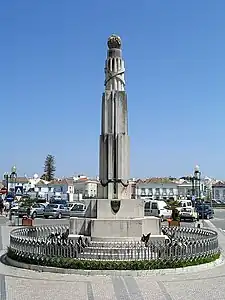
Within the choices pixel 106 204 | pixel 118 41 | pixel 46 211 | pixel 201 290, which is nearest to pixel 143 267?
pixel 201 290

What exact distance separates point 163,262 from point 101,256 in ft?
6.43

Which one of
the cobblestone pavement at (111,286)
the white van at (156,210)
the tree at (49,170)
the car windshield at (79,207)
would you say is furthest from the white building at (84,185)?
the cobblestone pavement at (111,286)

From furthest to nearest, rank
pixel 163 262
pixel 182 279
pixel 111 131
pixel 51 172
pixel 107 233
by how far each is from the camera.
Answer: pixel 51 172 < pixel 111 131 < pixel 107 233 < pixel 163 262 < pixel 182 279

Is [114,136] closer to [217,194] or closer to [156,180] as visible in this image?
[156,180]

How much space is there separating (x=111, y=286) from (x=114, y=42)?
10.2m

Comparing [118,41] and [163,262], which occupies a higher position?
[118,41]

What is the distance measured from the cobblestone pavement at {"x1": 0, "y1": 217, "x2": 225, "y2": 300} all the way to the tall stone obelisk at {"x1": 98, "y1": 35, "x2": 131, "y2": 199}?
179 inches

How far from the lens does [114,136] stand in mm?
17750

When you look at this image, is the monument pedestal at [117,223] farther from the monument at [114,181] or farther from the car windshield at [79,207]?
the car windshield at [79,207]

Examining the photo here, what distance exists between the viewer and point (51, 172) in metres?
147

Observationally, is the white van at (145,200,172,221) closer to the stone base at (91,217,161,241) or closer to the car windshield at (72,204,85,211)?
the car windshield at (72,204,85,211)

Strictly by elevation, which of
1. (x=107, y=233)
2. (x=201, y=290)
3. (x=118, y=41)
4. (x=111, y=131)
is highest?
(x=118, y=41)

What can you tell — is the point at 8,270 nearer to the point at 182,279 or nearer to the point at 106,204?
the point at 106,204

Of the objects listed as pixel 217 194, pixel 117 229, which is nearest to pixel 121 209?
pixel 117 229
